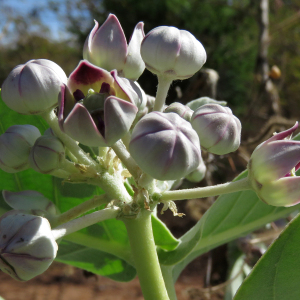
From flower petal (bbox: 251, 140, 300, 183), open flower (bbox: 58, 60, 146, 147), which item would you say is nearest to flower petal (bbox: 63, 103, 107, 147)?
open flower (bbox: 58, 60, 146, 147)

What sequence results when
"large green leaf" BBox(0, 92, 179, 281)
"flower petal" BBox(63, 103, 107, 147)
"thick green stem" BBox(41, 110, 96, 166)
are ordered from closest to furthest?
"flower petal" BBox(63, 103, 107, 147), "thick green stem" BBox(41, 110, 96, 166), "large green leaf" BBox(0, 92, 179, 281)

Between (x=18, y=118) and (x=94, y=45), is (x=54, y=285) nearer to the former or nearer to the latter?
(x=18, y=118)

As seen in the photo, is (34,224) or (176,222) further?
(176,222)

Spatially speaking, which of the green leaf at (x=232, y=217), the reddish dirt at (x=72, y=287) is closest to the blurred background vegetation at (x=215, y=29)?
the reddish dirt at (x=72, y=287)

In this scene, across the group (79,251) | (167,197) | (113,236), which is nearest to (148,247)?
(167,197)

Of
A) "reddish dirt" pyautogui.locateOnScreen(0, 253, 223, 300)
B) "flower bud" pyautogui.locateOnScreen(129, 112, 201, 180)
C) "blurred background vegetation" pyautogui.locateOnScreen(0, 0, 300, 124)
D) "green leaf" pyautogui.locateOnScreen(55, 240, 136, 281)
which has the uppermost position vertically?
"flower bud" pyautogui.locateOnScreen(129, 112, 201, 180)

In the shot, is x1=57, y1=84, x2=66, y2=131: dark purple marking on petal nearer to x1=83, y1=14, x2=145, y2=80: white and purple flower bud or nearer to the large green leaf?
x1=83, y1=14, x2=145, y2=80: white and purple flower bud
